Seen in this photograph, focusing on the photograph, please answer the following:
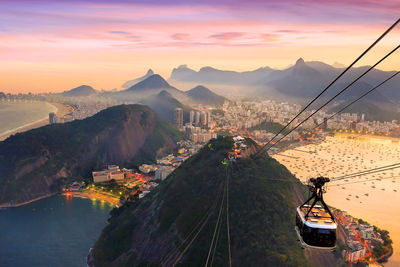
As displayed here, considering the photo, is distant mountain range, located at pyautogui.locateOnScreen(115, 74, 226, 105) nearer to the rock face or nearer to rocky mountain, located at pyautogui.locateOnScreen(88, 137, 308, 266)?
the rock face

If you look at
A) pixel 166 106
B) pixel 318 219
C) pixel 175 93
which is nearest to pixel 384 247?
pixel 318 219

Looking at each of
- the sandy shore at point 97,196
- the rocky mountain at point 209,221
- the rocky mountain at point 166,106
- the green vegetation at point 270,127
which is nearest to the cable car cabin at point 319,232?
the rocky mountain at point 209,221

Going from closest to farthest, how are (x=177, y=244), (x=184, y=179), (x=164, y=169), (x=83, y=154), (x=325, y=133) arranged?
(x=177, y=244)
(x=184, y=179)
(x=164, y=169)
(x=83, y=154)
(x=325, y=133)

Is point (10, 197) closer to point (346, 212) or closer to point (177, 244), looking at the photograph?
point (177, 244)

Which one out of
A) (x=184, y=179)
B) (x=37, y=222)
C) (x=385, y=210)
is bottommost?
(x=37, y=222)

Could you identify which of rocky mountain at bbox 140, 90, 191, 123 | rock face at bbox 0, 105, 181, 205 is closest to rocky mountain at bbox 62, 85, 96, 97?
rocky mountain at bbox 140, 90, 191, 123

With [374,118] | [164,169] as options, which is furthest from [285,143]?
[374,118]

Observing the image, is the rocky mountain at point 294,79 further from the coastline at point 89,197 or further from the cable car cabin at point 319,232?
the cable car cabin at point 319,232
